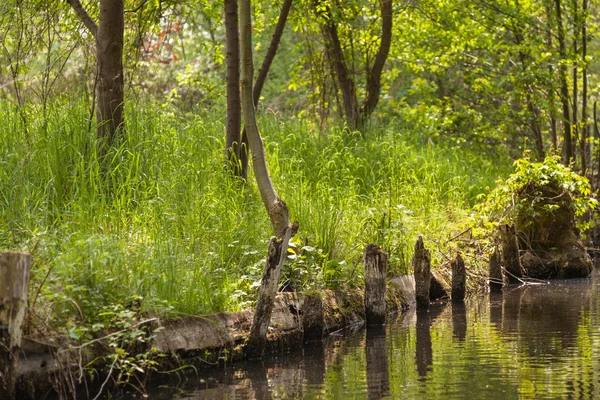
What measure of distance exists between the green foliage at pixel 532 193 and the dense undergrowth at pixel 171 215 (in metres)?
0.54

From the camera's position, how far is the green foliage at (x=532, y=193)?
1391cm

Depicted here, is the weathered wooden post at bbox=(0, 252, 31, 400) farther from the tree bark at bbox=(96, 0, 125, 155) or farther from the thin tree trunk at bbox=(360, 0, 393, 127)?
the thin tree trunk at bbox=(360, 0, 393, 127)

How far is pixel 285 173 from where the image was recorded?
12617 mm

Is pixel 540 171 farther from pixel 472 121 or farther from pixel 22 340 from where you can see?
pixel 22 340

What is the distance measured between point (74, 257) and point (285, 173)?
600 centimetres

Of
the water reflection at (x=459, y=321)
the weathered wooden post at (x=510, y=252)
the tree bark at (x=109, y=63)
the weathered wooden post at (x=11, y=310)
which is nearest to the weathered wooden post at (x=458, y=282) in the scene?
the water reflection at (x=459, y=321)

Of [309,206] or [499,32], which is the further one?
→ [499,32]

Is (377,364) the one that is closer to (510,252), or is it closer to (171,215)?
(171,215)

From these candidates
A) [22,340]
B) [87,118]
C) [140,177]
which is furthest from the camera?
[87,118]

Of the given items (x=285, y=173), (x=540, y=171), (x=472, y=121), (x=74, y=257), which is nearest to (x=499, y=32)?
(x=472, y=121)

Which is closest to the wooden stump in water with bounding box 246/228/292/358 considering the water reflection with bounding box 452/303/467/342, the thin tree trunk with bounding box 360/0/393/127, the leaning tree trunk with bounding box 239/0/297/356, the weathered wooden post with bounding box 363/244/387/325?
the leaning tree trunk with bounding box 239/0/297/356

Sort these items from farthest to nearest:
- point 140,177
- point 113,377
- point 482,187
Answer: point 482,187
point 140,177
point 113,377

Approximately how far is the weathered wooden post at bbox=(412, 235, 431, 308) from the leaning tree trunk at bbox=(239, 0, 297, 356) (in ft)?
6.88

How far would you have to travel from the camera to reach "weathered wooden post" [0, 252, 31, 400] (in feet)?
18.0
